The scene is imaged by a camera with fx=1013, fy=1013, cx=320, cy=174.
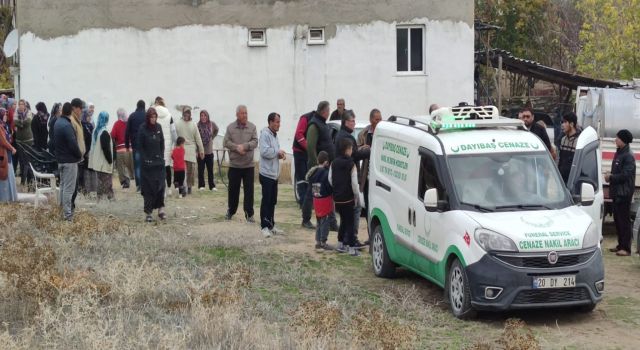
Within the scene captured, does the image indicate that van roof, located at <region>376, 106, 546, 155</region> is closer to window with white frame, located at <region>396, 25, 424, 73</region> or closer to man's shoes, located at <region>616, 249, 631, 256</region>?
man's shoes, located at <region>616, 249, 631, 256</region>

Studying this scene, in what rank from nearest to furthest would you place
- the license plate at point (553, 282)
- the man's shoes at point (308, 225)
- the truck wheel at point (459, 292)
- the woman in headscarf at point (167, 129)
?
the license plate at point (553, 282) → the truck wheel at point (459, 292) → the man's shoes at point (308, 225) → the woman in headscarf at point (167, 129)

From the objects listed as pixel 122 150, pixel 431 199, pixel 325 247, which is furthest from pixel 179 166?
pixel 431 199

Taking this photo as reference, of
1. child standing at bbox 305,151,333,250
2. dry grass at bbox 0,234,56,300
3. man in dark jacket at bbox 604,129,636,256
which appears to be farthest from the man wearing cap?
man in dark jacket at bbox 604,129,636,256

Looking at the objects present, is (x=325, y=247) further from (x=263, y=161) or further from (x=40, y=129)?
(x=40, y=129)

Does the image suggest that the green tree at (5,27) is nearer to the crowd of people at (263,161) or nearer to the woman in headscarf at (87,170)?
the crowd of people at (263,161)

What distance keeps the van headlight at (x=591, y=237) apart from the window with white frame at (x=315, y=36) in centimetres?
1706

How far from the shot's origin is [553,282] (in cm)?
962

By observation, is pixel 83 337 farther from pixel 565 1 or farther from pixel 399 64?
pixel 565 1

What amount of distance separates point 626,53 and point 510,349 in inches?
1111

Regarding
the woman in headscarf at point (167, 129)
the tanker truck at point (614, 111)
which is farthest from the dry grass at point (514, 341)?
the woman in headscarf at point (167, 129)

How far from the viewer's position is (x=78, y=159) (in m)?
15.0

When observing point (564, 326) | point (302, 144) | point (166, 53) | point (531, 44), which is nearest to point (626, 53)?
point (531, 44)

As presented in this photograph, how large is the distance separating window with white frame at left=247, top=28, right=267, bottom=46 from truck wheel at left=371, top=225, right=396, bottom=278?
1475 cm

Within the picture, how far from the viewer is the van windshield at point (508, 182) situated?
34.1ft
